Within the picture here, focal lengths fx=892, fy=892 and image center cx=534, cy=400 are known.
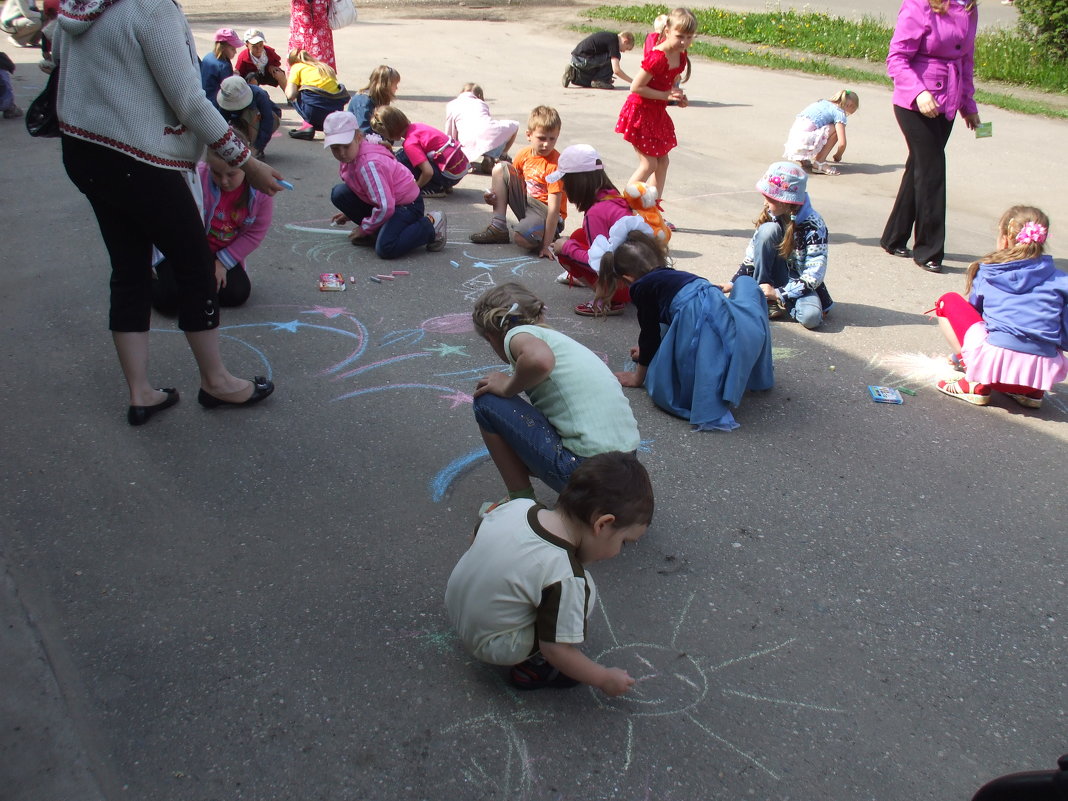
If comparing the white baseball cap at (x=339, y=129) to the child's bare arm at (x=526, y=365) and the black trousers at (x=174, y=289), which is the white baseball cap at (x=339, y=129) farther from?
the child's bare arm at (x=526, y=365)

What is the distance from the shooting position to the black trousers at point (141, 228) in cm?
305

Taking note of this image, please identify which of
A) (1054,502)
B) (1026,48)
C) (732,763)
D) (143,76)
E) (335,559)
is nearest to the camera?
(732,763)

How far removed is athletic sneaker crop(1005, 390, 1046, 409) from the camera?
4.02m

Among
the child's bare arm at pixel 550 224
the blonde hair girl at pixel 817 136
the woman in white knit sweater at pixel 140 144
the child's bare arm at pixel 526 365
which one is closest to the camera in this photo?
the child's bare arm at pixel 526 365

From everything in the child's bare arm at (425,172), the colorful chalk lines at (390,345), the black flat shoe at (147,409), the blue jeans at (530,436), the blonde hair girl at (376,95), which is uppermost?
the blonde hair girl at (376,95)

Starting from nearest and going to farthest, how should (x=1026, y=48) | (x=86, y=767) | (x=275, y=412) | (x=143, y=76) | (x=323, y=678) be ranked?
(x=86, y=767), (x=323, y=678), (x=143, y=76), (x=275, y=412), (x=1026, y=48)

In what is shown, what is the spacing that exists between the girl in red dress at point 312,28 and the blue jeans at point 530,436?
7.77 m

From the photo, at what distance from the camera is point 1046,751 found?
2.23 meters

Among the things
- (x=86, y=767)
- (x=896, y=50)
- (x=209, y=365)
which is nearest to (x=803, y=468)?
(x=209, y=365)

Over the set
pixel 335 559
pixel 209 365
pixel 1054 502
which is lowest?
pixel 1054 502

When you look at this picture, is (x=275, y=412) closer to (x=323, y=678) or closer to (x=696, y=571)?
(x=323, y=678)

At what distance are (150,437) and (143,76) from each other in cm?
131

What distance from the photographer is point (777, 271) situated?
4.94 metres

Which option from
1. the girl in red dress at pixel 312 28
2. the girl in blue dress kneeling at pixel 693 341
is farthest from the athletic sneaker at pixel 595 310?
the girl in red dress at pixel 312 28
